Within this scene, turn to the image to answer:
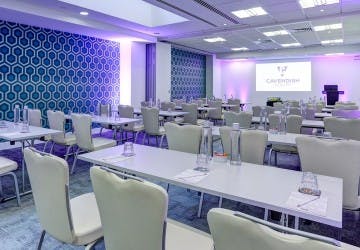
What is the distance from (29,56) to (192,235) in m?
6.91

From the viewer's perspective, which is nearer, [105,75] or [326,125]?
[326,125]

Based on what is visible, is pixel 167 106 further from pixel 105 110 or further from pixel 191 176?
pixel 191 176

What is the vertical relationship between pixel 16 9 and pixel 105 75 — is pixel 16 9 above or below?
above

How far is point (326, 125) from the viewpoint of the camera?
4.08 meters

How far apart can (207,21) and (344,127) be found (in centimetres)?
492

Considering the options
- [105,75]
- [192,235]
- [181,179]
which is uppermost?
[105,75]

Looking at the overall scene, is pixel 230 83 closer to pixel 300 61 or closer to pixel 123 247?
pixel 300 61

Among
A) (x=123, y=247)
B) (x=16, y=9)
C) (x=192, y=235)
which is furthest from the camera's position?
(x=16, y=9)

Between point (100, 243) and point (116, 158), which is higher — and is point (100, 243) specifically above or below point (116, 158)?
below

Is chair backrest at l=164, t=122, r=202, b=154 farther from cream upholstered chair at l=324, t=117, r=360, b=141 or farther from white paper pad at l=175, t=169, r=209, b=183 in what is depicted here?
cream upholstered chair at l=324, t=117, r=360, b=141

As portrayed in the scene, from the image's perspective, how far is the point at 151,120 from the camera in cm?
577

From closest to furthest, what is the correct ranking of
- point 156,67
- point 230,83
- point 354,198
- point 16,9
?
point 354,198 → point 16,9 → point 156,67 → point 230,83

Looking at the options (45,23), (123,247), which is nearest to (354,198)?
(123,247)

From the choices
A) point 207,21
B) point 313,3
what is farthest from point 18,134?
point 313,3
